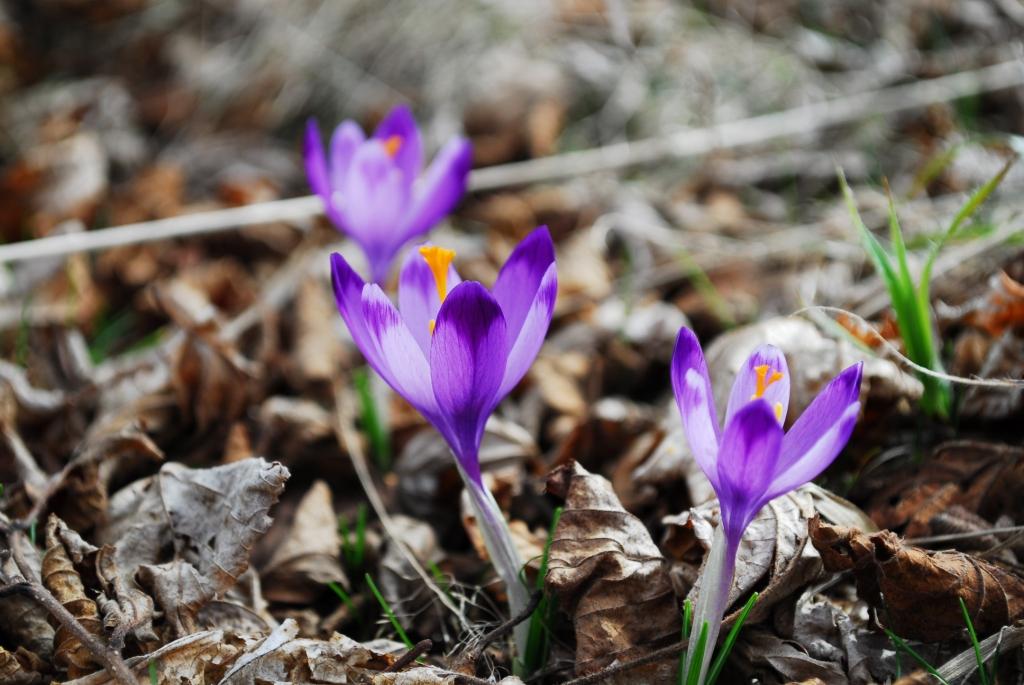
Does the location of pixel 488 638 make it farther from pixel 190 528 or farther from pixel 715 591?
pixel 190 528

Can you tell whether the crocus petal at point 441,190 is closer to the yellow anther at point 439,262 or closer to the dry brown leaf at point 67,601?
the yellow anther at point 439,262

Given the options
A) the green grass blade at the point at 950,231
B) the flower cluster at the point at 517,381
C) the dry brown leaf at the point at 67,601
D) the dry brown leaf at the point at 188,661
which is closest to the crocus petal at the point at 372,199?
the flower cluster at the point at 517,381

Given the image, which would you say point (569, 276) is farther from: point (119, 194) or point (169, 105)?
point (169, 105)

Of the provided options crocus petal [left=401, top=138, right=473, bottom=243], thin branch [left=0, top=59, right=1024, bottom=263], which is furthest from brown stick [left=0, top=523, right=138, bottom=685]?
thin branch [left=0, top=59, right=1024, bottom=263]

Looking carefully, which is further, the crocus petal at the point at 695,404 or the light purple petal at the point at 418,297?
the light purple petal at the point at 418,297

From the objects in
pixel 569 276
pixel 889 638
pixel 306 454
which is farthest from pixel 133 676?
pixel 569 276

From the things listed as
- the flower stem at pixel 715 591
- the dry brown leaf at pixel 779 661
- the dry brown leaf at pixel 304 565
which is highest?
the flower stem at pixel 715 591
